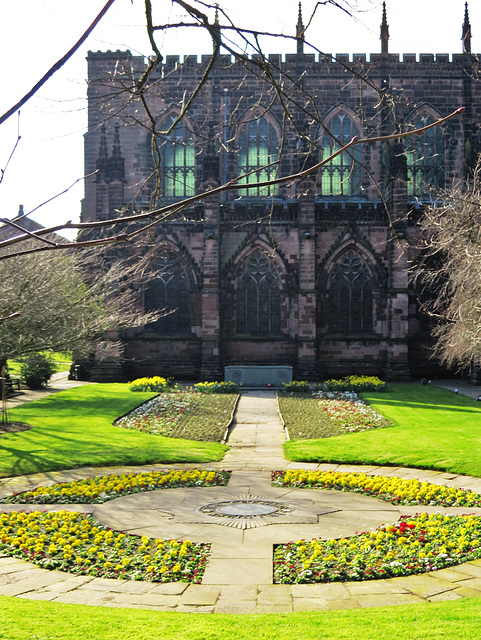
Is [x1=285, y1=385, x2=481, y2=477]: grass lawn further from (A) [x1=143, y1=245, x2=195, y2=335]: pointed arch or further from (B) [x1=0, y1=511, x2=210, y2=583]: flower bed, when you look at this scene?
(A) [x1=143, y1=245, x2=195, y2=335]: pointed arch

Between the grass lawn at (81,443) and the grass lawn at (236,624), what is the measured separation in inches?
290

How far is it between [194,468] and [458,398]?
13145 mm

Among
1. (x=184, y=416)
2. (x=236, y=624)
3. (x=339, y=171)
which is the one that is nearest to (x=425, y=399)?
(x=184, y=416)

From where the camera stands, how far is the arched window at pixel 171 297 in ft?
97.4

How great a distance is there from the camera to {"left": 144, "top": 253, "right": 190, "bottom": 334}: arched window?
29688mm

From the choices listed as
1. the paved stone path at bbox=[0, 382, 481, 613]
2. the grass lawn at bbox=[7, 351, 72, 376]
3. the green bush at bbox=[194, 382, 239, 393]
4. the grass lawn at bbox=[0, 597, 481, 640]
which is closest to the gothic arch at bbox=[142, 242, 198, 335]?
the grass lawn at bbox=[7, 351, 72, 376]

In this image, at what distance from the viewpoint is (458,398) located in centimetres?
2319

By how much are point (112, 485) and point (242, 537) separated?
3465 mm

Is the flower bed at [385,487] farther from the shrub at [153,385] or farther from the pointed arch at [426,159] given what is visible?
the pointed arch at [426,159]

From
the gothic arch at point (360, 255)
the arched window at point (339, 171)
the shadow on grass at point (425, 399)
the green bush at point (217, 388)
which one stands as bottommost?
the shadow on grass at point (425, 399)

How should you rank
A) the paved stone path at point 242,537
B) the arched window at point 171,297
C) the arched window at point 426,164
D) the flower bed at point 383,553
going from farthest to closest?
the arched window at point 426,164
the arched window at point 171,297
the flower bed at point 383,553
the paved stone path at point 242,537

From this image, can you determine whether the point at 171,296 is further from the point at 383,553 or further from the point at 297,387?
the point at 383,553

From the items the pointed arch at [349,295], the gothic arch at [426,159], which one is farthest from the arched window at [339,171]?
the pointed arch at [349,295]

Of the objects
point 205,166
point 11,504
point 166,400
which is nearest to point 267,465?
point 11,504
